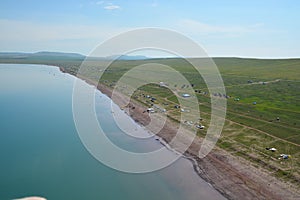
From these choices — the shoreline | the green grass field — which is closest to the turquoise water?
the shoreline

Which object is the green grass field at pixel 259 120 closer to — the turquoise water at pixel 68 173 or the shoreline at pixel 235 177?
the shoreline at pixel 235 177

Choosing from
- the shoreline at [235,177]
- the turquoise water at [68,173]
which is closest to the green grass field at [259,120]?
the shoreline at [235,177]

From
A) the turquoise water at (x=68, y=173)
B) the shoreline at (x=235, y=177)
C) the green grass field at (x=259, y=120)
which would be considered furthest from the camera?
the green grass field at (x=259, y=120)

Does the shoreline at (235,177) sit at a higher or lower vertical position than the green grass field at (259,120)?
lower

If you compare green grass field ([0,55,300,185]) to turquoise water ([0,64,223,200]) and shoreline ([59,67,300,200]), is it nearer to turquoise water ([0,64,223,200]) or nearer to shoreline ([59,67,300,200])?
shoreline ([59,67,300,200])

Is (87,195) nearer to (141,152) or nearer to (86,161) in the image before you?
(86,161)

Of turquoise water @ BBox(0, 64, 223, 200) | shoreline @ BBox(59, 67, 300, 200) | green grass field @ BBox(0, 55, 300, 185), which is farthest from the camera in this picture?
green grass field @ BBox(0, 55, 300, 185)

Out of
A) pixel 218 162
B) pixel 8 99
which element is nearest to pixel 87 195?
pixel 218 162

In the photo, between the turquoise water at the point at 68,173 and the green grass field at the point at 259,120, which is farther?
the green grass field at the point at 259,120

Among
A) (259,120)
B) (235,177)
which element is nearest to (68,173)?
(235,177)

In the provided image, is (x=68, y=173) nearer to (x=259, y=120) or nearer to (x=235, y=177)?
(x=235, y=177)

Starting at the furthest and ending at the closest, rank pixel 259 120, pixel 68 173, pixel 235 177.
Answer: pixel 259 120 → pixel 68 173 → pixel 235 177
